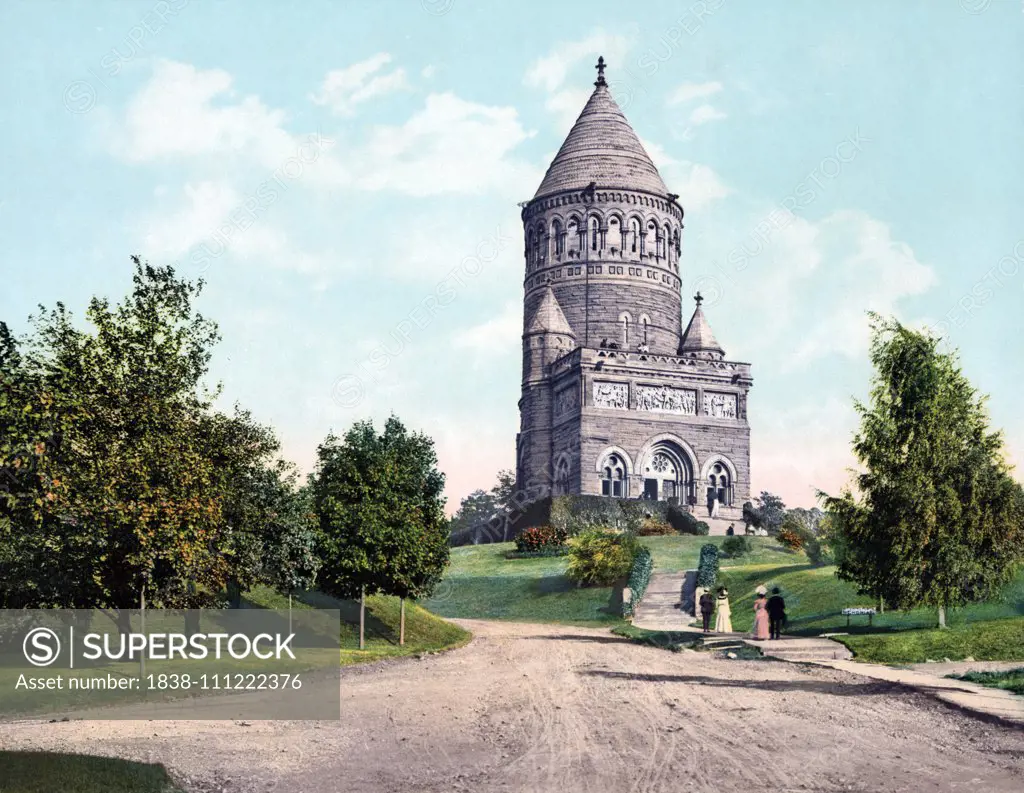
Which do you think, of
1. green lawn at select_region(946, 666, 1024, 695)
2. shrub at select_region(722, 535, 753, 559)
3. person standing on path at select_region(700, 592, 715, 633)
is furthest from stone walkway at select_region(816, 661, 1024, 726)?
shrub at select_region(722, 535, 753, 559)

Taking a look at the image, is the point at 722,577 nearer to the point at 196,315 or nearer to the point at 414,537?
the point at 414,537

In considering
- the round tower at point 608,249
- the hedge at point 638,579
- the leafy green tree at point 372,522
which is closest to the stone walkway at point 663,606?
the hedge at point 638,579

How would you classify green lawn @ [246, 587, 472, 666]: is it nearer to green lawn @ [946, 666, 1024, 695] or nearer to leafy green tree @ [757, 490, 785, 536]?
green lawn @ [946, 666, 1024, 695]

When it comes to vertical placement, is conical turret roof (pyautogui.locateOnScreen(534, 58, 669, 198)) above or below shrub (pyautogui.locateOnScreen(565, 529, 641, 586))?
above

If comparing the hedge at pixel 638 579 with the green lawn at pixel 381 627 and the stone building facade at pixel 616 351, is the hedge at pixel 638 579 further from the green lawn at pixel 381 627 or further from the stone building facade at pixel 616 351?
the stone building facade at pixel 616 351

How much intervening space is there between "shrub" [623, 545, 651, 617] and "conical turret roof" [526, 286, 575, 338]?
33755 millimetres

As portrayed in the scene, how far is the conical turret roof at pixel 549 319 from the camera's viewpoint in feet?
262

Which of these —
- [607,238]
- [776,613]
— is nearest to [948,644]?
[776,613]

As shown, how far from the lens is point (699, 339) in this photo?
8275cm

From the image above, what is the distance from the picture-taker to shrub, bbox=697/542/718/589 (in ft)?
143

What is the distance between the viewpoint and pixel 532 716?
16.2 m

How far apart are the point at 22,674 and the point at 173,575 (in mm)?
2934

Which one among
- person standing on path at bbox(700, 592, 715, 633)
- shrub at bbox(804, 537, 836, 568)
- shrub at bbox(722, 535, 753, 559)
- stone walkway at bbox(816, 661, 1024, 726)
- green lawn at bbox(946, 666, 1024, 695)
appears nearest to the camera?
stone walkway at bbox(816, 661, 1024, 726)

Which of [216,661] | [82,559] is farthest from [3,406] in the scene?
[216,661]
